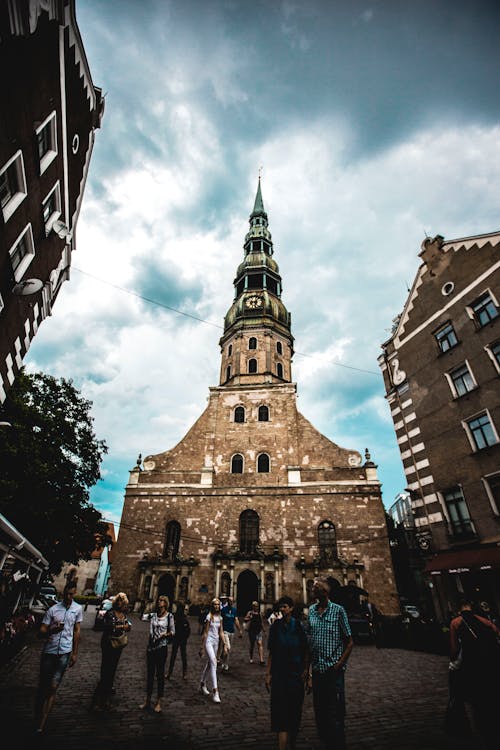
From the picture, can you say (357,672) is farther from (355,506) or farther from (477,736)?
(355,506)

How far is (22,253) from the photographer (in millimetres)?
9367

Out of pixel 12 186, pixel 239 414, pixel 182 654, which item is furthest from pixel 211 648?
pixel 239 414

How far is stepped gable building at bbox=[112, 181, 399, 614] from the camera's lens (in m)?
20.3

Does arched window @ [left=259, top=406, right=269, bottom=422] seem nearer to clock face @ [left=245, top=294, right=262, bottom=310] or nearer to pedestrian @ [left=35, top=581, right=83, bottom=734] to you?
clock face @ [left=245, top=294, right=262, bottom=310]

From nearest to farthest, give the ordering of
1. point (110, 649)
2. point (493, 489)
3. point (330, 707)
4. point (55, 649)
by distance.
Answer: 1. point (330, 707)
2. point (55, 649)
3. point (110, 649)
4. point (493, 489)

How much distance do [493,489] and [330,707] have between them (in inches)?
399

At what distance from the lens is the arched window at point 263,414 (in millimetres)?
26547

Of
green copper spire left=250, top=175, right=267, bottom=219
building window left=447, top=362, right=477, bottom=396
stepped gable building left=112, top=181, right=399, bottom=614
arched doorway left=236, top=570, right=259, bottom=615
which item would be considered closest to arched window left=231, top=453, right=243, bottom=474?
stepped gable building left=112, top=181, right=399, bottom=614

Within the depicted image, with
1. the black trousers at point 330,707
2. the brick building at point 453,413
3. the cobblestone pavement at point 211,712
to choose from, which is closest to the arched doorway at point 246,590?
the brick building at point 453,413

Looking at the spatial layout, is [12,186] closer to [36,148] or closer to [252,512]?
[36,148]

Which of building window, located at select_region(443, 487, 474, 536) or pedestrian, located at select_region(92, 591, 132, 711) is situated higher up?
building window, located at select_region(443, 487, 474, 536)

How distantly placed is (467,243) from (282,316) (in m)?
19.9

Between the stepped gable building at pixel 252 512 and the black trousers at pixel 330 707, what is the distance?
18.1 m

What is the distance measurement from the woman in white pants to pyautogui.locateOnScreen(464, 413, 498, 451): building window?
32.2ft
